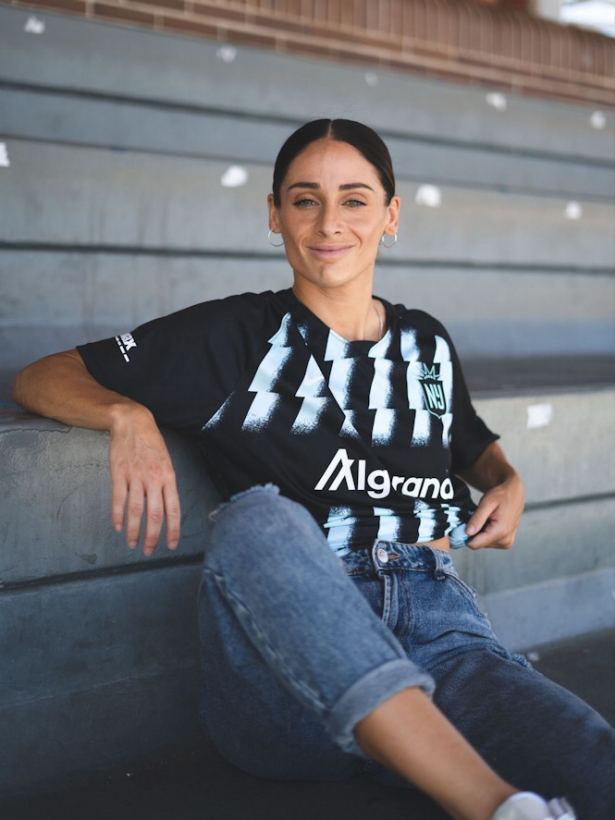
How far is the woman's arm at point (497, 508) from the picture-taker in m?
1.56

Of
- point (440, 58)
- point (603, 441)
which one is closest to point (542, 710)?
point (603, 441)

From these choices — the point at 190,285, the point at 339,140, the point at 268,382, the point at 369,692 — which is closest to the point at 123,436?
the point at 268,382

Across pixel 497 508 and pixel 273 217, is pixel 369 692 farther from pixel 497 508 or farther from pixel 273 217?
pixel 273 217

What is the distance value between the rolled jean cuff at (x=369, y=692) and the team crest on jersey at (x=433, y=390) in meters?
0.62

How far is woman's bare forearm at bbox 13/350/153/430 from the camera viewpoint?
1327 millimetres

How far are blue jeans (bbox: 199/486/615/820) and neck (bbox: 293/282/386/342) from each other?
372 mm

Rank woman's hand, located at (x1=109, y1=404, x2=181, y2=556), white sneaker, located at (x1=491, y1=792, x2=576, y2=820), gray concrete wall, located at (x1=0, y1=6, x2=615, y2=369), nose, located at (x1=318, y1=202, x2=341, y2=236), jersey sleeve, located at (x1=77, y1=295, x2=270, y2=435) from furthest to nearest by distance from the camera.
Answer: gray concrete wall, located at (x1=0, y1=6, x2=615, y2=369), nose, located at (x1=318, y1=202, x2=341, y2=236), jersey sleeve, located at (x1=77, y1=295, x2=270, y2=435), woman's hand, located at (x1=109, y1=404, x2=181, y2=556), white sneaker, located at (x1=491, y1=792, x2=576, y2=820)

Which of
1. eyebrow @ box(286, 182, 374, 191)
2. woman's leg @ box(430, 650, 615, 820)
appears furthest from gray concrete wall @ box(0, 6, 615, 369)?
woman's leg @ box(430, 650, 615, 820)

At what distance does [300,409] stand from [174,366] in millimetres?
199

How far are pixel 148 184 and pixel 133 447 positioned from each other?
1433mm

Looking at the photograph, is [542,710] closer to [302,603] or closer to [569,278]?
[302,603]

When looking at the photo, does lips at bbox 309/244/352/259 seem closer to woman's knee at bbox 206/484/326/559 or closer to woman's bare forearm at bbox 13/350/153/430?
woman's bare forearm at bbox 13/350/153/430

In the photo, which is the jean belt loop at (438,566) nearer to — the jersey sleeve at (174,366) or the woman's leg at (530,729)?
the woman's leg at (530,729)

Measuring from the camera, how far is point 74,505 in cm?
150
